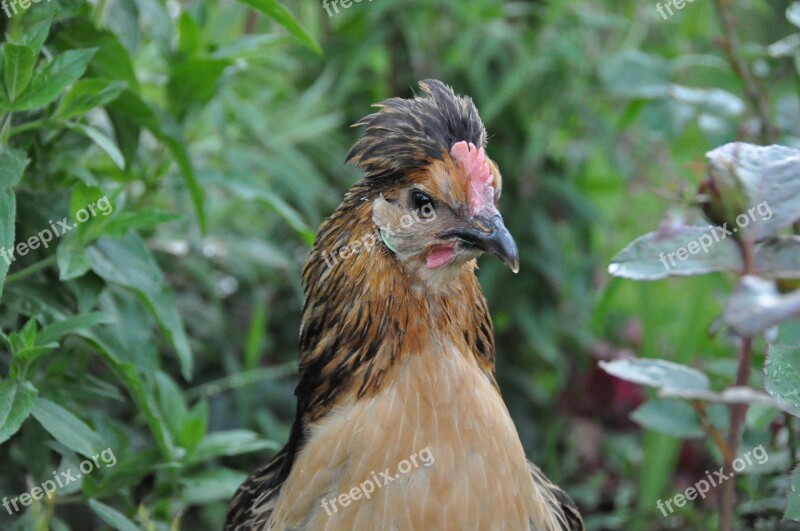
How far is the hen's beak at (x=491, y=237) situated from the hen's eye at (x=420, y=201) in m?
0.07

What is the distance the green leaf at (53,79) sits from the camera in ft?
6.33

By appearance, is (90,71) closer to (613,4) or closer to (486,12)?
(486,12)

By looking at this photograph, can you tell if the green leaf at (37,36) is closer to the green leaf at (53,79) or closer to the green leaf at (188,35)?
the green leaf at (53,79)

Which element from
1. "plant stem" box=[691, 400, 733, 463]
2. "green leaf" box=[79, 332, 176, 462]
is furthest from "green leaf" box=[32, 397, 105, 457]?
"plant stem" box=[691, 400, 733, 463]

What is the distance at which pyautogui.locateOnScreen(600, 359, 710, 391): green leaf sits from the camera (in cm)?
191

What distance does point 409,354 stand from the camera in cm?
201

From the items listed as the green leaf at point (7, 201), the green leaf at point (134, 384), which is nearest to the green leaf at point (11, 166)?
the green leaf at point (7, 201)

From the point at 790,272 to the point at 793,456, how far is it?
79cm

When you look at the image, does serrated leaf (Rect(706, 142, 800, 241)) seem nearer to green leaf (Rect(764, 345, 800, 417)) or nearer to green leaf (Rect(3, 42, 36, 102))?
green leaf (Rect(764, 345, 800, 417))

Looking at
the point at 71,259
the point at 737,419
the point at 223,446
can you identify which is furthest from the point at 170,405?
the point at 737,419

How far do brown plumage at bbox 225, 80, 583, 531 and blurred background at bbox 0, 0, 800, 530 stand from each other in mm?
379

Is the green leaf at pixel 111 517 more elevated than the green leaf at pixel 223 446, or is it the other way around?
the green leaf at pixel 111 517

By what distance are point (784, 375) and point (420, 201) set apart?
0.75 meters

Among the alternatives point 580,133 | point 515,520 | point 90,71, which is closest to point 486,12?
point 580,133
